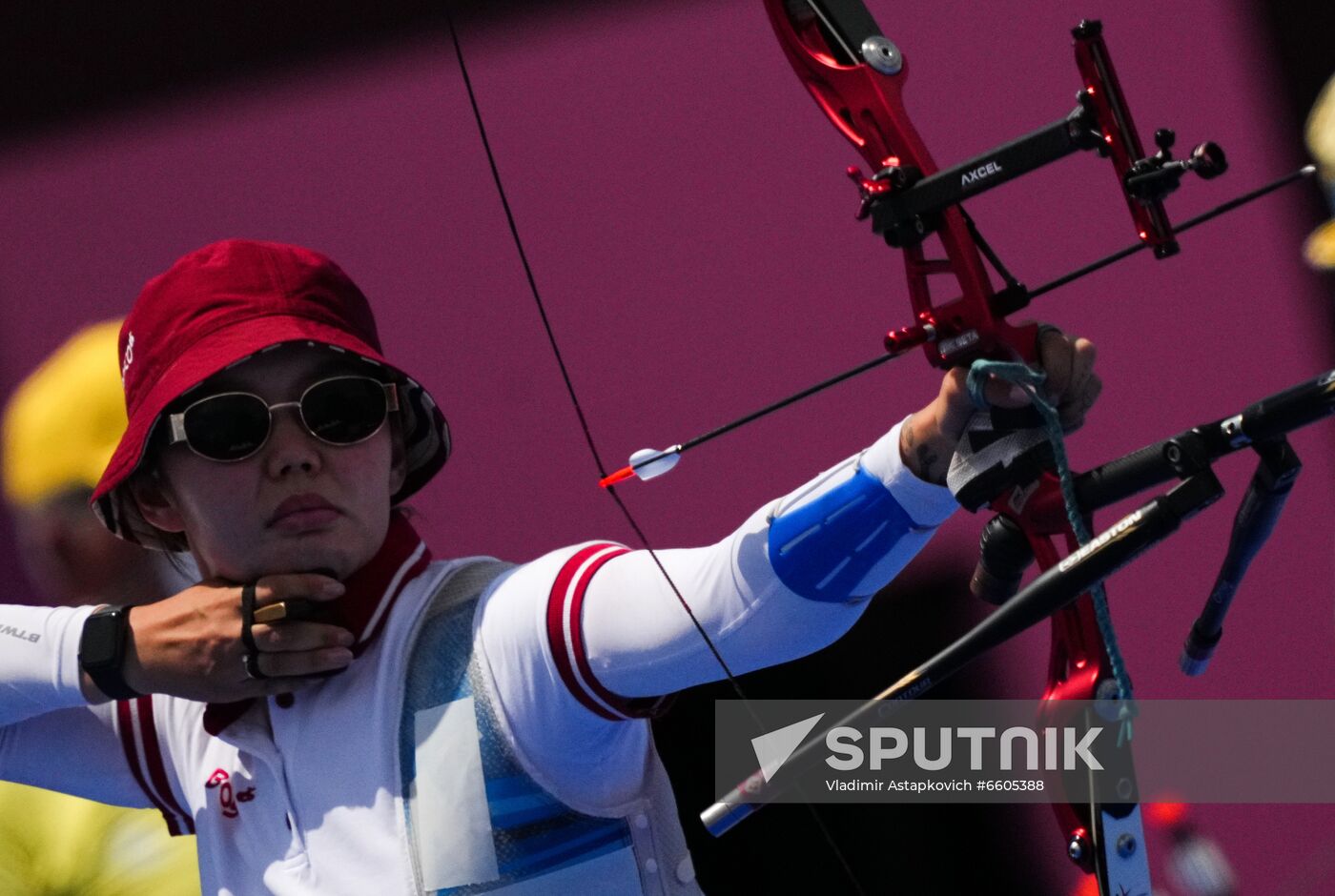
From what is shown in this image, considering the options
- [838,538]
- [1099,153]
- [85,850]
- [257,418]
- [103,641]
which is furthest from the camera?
[85,850]

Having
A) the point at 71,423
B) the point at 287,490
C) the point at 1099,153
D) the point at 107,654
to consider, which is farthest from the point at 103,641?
the point at 1099,153

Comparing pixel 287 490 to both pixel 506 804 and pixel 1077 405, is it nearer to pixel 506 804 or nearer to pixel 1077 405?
pixel 506 804

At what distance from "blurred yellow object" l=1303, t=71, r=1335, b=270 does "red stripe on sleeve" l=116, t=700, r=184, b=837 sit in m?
1.27

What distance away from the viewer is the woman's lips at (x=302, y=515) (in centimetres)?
144

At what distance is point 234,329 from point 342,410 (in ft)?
0.40

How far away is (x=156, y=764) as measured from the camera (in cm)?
163

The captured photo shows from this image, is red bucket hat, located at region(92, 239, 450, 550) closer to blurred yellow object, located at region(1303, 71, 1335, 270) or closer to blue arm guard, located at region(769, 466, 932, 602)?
blue arm guard, located at region(769, 466, 932, 602)

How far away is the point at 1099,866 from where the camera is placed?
1127mm

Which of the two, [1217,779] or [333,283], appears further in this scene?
[1217,779]

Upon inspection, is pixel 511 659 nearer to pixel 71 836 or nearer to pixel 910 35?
pixel 910 35

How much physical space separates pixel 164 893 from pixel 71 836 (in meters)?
0.17

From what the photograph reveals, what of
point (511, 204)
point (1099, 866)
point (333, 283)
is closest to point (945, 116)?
point (511, 204)

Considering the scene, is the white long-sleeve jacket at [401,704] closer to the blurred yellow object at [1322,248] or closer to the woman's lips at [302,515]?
the woman's lips at [302,515]

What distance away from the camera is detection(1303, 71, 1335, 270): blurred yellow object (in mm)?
1644
